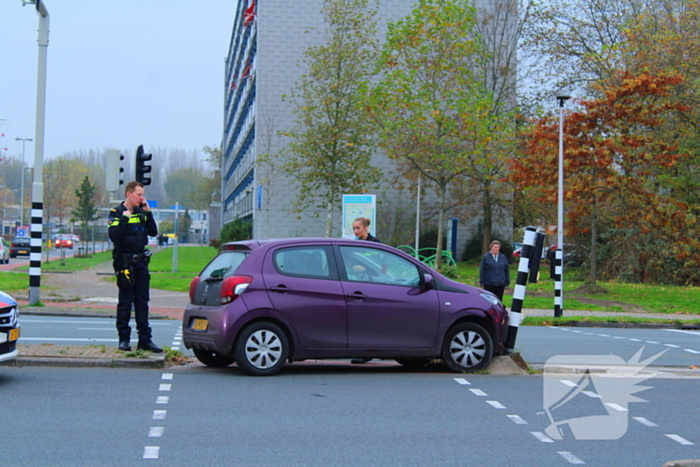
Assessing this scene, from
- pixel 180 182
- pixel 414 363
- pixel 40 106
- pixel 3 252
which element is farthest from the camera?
pixel 180 182

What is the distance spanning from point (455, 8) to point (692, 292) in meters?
14.6

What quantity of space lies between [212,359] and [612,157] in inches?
717

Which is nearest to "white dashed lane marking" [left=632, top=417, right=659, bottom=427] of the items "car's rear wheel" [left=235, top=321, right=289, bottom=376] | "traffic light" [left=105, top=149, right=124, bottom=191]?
"car's rear wheel" [left=235, top=321, right=289, bottom=376]

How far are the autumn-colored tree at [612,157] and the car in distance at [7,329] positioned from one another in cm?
1914

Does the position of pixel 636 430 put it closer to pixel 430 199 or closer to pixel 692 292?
pixel 692 292

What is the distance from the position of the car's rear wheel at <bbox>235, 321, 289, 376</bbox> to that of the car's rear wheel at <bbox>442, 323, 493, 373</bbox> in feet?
6.36

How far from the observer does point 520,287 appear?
10.1 metres

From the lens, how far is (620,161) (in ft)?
81.3

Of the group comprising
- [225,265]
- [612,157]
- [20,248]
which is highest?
[612,157]

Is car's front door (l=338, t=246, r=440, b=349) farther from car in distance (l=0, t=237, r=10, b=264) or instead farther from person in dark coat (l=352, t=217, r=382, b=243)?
car in distance (l=0, t=237, r=10, b=264)

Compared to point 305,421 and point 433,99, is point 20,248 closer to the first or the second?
point 433,99

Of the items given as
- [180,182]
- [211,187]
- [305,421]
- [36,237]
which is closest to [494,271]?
[36,237]

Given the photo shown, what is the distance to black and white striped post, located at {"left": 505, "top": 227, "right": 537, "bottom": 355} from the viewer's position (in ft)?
32.3

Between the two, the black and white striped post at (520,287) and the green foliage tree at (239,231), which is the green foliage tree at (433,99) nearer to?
the green foliage tree at (239,231)
